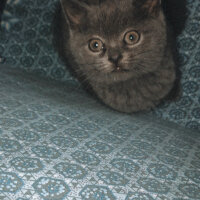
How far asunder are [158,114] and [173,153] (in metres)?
0.49

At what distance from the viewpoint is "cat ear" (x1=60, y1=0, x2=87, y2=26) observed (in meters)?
1.22

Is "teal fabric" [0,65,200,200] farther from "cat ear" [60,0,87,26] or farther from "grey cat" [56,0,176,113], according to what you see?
"cat ear" [60,0,87,26]

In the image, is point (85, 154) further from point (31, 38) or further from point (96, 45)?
point (31, 38)

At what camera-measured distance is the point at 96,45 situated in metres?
1.21

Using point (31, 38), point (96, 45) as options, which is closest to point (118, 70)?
point (96, 45)

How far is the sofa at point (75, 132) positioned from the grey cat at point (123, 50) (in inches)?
2.7

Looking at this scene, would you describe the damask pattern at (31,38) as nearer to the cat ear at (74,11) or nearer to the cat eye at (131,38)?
the cat ear at (74,11)

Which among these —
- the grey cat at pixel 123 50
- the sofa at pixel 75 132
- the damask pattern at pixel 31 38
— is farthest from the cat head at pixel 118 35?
the damask pattern at pixel 31 38

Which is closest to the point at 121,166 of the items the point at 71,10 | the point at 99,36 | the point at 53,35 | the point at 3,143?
the point at 3,143

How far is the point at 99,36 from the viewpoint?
1194 mm

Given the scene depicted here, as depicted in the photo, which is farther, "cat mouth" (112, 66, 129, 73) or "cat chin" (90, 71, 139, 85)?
"cat chin" (90, 71, 139, 85)

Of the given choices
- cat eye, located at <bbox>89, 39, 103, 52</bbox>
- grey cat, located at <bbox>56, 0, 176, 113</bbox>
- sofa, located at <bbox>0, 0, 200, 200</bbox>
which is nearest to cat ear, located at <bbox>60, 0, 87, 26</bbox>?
Result: grey cat, located at <bbox>56, 0, 176, 113</bbox>

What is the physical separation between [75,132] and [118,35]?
470 millimetres

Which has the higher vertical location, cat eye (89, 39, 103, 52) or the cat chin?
cat eye (89, 39, 103, 52)
